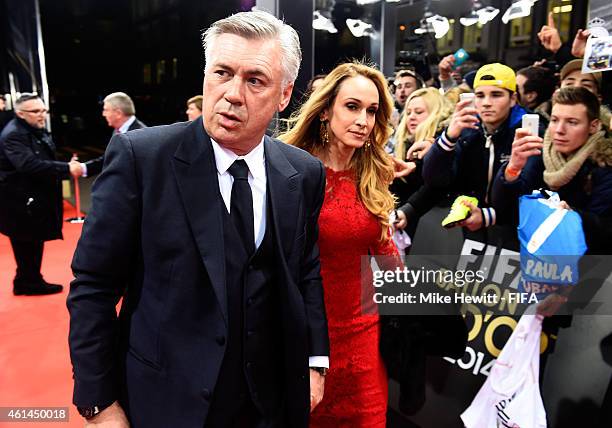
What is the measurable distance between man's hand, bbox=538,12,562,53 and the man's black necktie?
61.6 inches

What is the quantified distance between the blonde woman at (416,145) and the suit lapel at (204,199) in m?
1.65

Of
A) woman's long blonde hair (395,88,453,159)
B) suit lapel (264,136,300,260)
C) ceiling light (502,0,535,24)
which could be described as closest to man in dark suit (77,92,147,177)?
woman's long blonde hair (395,88,453,159)

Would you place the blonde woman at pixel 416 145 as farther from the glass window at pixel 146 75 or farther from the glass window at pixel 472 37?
the glass window at pixel 146 75

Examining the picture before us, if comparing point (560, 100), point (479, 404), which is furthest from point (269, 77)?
point (479, 404)

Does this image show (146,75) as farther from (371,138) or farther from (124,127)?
(371,138)

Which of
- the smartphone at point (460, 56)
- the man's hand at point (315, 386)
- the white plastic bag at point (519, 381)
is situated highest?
the smartphone at point (460, 56)

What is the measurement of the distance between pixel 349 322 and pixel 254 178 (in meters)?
0.94

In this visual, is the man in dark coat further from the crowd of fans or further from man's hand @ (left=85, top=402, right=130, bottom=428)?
man's hand @ (left=85, top=402, right=130, bottom=428)

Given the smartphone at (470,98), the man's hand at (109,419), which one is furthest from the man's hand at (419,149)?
the man's hand at (109,419)

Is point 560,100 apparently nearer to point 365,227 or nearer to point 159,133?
point 365,227

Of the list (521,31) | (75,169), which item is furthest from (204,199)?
(75,169)

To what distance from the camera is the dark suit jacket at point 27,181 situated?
4469mm

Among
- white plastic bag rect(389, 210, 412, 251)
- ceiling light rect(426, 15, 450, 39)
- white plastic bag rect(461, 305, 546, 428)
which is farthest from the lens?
white plastic bag rect(389, 210, 412, 251)

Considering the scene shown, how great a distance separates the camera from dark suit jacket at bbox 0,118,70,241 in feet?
14.7
